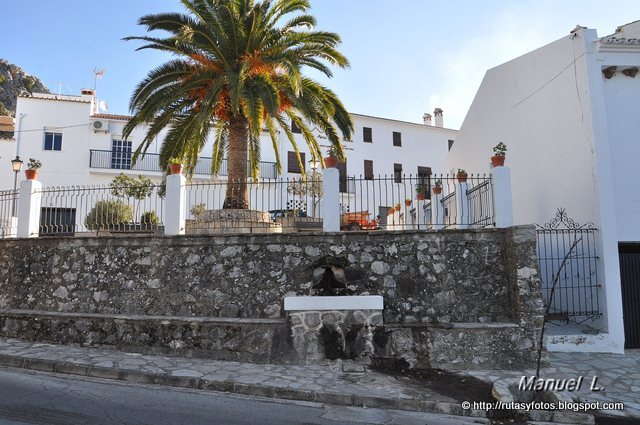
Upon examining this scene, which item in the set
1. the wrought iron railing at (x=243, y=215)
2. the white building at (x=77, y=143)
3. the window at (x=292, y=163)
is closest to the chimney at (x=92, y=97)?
the white building at (x=77, y=143)

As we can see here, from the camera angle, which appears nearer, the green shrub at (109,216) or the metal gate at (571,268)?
the metal gate at (571,268)

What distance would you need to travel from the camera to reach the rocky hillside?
41125 mm

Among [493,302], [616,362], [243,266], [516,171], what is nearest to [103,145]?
[243,266]

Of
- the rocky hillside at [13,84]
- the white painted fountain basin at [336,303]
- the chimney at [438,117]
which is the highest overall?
the rocky hillside at [13,84]

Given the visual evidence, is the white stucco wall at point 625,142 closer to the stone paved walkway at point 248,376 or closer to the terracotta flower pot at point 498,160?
the terracotta flower pot at point 498,160

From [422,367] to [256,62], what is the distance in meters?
7.61

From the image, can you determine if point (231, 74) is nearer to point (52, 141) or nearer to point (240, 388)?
point (240, 388)

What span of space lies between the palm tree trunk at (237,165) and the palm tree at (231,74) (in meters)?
0.02

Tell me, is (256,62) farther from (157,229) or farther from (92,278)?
(92,278)

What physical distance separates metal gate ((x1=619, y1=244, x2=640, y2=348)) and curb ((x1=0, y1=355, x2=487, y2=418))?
18.3 feet

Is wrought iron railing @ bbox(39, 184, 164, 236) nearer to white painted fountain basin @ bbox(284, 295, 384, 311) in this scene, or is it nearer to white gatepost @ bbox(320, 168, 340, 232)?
white gatepost @ bbox(320, 168, 340, 232)

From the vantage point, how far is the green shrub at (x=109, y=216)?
32.9 feet

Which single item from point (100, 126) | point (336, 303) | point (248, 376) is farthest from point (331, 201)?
point (100, 126)

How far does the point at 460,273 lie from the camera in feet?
27.1
